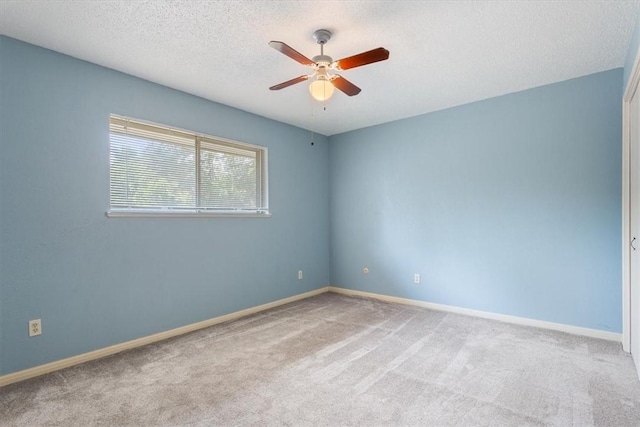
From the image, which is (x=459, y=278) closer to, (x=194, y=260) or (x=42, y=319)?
(x=194, y=260)

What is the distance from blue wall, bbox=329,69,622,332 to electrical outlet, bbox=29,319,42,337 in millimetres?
3539

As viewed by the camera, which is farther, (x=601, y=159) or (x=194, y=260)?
(x=194, y=260)

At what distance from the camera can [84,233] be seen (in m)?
2.67

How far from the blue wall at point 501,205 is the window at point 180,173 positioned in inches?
63.3

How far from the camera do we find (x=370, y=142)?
4.68m

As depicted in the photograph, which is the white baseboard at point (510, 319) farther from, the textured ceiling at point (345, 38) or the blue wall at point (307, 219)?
the textured ceiling at point (345, 38)

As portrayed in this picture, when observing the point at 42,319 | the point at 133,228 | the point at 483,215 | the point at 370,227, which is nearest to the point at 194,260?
the point at 133,228

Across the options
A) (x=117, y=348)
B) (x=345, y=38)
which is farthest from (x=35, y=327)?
(x=345, y=38)

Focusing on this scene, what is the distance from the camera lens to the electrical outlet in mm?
2398

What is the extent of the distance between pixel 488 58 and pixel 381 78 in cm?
89

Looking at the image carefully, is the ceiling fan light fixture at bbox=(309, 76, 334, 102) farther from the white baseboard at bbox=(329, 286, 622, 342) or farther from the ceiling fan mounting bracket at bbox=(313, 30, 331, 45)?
the white baseboard at bbox=(329, 286, 622, 342)

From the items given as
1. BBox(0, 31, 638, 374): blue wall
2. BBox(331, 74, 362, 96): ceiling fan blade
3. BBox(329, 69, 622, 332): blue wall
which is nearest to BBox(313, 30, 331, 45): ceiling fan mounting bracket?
BBox(331, 74, 362, 96): ceiling fan blade

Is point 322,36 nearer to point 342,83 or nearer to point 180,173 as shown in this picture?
point 342,83

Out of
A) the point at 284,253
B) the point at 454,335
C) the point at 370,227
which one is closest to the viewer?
the point at 454,335
